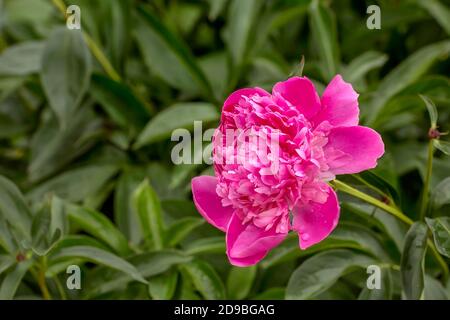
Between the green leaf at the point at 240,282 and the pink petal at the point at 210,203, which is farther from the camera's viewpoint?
the green leaf at the point at 240,282

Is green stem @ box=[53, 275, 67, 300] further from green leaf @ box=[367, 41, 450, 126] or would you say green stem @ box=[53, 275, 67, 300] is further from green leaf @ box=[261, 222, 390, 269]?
green leaf @ box=[367, 41, 450, 126]

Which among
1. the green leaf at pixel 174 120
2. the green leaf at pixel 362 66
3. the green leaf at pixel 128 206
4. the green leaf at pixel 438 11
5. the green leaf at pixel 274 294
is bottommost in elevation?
the green leaf at pixel 274 294

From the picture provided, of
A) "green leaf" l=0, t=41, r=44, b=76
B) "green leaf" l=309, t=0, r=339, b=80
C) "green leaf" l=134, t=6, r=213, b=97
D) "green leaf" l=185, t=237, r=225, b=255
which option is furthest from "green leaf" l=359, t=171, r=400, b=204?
"green leaf" l=0, t=41, r=44, b=76

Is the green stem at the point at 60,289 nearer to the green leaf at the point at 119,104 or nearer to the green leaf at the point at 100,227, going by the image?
the green leaf at the point at 100,227

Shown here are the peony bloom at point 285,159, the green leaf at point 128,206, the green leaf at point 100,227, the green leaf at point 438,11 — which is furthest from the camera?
the green leaf at point 438,11

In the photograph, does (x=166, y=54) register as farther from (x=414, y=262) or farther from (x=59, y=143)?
(x=414, y=262)

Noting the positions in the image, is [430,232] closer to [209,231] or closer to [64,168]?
[209,231]

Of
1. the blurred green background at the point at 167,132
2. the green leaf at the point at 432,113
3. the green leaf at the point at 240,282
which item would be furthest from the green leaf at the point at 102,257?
the green leaf at the point at 432,113
